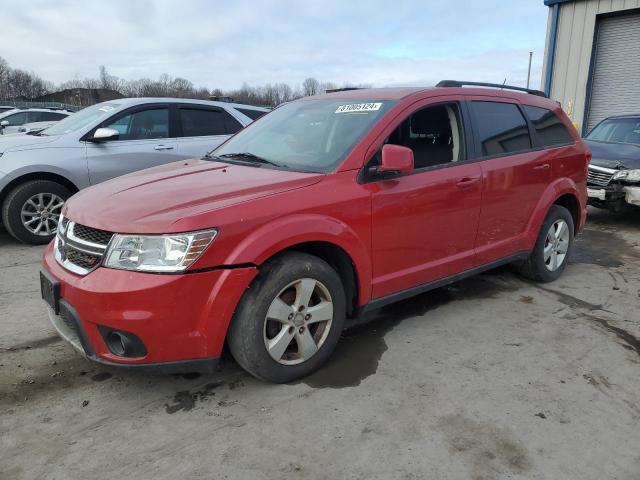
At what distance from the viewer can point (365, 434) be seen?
2.50m

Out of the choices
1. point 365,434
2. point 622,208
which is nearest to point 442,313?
point 365,434

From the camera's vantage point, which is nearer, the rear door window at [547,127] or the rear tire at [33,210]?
Answer: the rear door window at [547,127]

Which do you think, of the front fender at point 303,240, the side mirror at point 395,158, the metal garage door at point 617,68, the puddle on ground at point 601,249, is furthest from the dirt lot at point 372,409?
the metal garage door at point 617,68

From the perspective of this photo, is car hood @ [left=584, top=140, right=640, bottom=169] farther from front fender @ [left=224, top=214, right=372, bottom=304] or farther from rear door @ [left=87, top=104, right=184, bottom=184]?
rear door @ [left=87, top=104, right=184, bottom=184]

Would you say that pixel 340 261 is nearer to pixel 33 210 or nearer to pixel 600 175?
pixel 33 210

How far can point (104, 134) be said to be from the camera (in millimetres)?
5930

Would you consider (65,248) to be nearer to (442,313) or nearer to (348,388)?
(348,388)

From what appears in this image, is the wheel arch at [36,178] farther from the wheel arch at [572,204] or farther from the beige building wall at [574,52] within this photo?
the beige building wall at [574,52]

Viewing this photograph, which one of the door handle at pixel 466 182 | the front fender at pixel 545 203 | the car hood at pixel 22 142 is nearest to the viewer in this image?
the door handle at pixel 466 182

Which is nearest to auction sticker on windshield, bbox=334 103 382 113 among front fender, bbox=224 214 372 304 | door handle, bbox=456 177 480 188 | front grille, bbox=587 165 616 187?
door handle, bbox=456 177 480 188

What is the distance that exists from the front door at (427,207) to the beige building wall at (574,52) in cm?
1169

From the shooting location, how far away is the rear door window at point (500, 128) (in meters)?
3.95

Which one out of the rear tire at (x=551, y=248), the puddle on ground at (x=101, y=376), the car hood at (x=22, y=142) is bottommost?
the puddle on ground at (x=101, y=376)

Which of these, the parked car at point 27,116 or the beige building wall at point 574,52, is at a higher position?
the beige building wall at point 574,52
